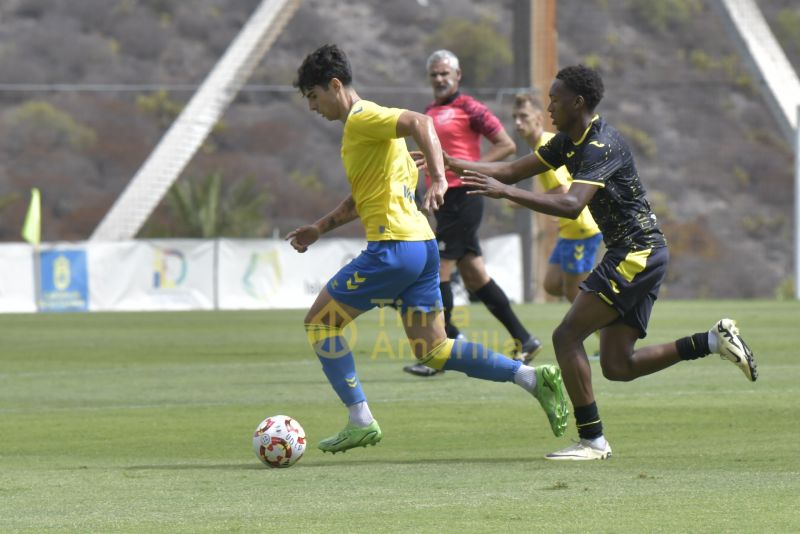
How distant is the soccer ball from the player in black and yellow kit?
1.29m

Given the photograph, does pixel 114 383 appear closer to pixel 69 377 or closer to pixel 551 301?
pixel 69 377

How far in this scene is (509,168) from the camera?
8.29m

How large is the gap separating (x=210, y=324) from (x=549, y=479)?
16094 mm

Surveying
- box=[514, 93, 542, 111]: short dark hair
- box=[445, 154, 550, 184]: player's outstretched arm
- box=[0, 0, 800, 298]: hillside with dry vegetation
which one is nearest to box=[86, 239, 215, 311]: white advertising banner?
box=[514, 93, 542, 111]: short dark hair

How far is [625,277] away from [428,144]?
124cm

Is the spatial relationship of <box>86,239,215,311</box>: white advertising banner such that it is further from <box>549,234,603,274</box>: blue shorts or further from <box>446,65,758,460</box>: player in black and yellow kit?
<box>446,65,758,460</box>: player in black and yellow kit

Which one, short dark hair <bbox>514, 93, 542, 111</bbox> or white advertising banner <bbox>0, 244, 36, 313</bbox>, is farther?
white advertising banner <bbox>0, 244, 36, 313</bbox>

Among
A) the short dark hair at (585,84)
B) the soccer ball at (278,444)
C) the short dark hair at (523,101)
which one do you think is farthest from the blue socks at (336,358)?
the short dark hair at (523,101)

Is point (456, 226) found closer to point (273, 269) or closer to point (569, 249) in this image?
point (569, 249)

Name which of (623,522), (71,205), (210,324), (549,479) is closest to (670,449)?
(549,479)

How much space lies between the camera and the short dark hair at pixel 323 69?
7898mm

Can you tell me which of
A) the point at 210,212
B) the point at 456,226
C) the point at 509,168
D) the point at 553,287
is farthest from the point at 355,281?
the point at 210,212

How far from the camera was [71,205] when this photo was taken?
196 feet

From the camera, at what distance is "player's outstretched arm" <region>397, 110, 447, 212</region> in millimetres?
7531
